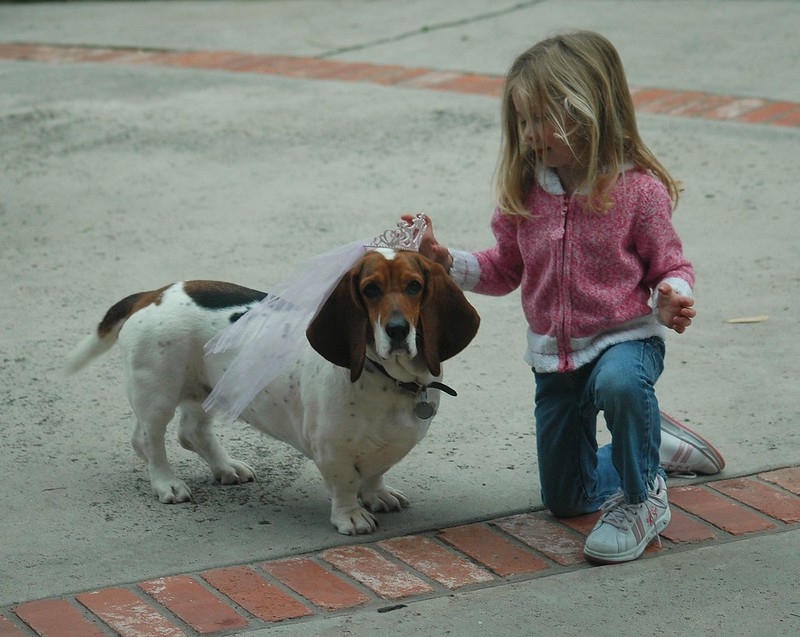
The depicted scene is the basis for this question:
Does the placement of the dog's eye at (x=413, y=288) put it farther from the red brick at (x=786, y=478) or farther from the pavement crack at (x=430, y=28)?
the pavement crack at (x=430, y=28)

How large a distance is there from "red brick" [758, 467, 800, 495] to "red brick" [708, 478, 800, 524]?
0.10 ft

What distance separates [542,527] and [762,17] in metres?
6.69

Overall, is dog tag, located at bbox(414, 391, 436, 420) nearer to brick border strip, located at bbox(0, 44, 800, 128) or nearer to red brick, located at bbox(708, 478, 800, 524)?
red brick, located at bbox(708, 478, 800, 524)

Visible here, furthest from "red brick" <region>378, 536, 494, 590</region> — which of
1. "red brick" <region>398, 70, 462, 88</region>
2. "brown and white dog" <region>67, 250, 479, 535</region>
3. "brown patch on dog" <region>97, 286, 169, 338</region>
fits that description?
"red brick" <region>398, 70, 462, 88</region>

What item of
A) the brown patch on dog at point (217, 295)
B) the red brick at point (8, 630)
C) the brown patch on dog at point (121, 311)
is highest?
the brown patch on dog at point (217, 295)

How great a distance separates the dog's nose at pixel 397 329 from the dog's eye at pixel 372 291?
0.35 feet

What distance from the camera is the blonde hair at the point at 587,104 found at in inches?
135

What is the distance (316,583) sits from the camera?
329 cm

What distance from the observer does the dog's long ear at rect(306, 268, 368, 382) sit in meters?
3.37

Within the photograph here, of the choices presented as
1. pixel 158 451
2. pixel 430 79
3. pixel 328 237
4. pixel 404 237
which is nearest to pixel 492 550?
pixel 404 237

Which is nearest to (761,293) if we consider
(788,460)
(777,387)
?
(777,387)

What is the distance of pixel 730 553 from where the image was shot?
3389mm

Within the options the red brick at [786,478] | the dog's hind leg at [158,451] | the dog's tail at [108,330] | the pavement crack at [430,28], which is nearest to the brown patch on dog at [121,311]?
the dog's tail at [108,330]

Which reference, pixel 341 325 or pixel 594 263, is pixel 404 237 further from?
pixel 594 263
